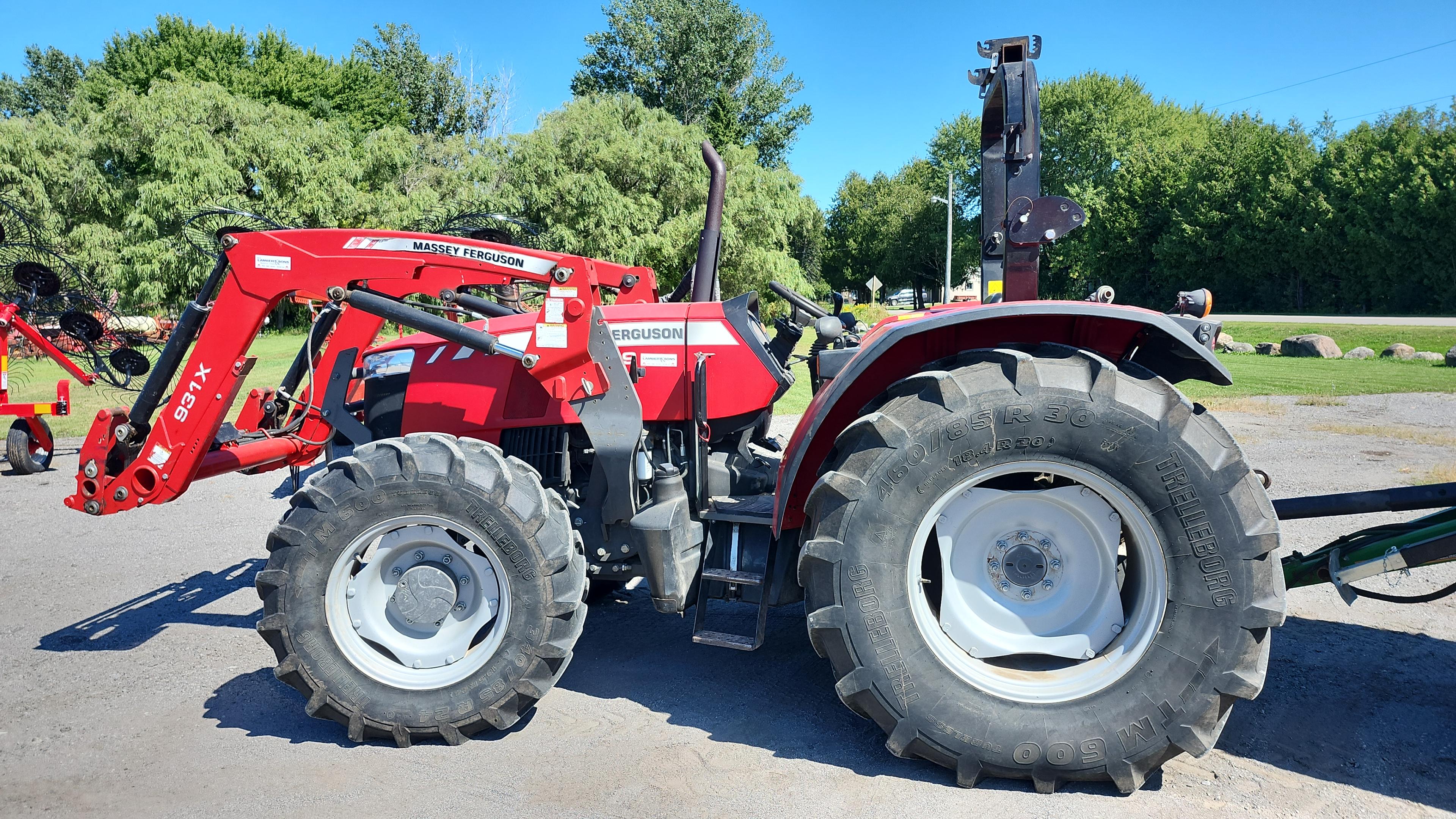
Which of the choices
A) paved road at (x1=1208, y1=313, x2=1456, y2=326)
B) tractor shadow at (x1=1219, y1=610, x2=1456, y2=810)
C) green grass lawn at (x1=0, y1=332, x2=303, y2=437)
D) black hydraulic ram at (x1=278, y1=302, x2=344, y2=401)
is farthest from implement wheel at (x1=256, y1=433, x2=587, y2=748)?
paved road at (x1=1208, y1=313, x2=1456, y2=326)

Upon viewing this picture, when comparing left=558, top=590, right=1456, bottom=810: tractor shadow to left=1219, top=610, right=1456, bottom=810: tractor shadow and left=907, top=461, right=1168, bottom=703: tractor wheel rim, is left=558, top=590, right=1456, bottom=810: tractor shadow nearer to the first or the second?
left=1219, top=610, right=1456, bottom=810: tractor shadow

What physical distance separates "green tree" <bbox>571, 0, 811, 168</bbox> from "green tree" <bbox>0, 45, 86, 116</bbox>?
29.4 meters

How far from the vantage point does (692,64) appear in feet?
138

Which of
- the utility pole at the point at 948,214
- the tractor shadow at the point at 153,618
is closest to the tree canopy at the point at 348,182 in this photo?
the utility pole at the point at 948,214

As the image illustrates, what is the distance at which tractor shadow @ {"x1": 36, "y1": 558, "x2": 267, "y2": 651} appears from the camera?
14.5 feet

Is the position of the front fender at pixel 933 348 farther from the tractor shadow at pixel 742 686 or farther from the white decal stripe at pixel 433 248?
the white decal stripe at pixel 433 248

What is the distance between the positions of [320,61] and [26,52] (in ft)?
68.3

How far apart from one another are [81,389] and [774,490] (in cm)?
1852

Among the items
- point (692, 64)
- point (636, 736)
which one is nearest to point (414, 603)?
point (636, 736)

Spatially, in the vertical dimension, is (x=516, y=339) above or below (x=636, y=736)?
above

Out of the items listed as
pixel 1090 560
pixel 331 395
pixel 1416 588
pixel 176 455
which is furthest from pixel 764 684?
pixel 1416 588

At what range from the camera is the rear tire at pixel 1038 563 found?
2729 millimetres

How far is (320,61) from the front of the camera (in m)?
45.3

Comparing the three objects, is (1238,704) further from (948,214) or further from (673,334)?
(948,214)
